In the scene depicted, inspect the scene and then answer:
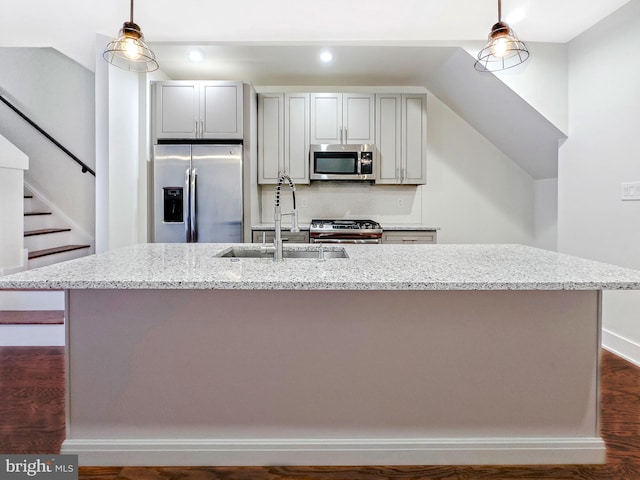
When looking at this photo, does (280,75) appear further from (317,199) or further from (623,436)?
Answer: (623,436)

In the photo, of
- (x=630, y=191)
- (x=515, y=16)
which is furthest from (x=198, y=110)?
(x=630, y=191)

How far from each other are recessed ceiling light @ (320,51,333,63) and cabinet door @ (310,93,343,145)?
47 cm

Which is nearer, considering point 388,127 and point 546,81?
point 546,81

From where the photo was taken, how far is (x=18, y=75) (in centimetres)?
423

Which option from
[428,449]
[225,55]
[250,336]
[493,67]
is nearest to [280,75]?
[225,55]

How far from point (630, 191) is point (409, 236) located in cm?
176

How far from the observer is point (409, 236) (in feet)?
13.2

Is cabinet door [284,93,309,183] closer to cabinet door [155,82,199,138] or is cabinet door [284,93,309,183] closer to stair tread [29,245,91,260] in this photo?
cabinet door [155,82,199,138]

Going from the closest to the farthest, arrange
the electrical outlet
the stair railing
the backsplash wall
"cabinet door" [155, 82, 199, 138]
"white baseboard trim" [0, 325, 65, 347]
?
the electrical outlet
"white baseboard trim" [0, 325, 65, 347]
"cabinet door" [155, 82, 199, 138]
the stair railing
the backsplash wall

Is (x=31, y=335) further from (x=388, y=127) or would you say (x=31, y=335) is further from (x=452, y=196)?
(x=452, y=196)

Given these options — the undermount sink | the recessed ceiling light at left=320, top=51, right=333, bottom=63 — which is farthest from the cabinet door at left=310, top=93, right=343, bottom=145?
the undermount sink

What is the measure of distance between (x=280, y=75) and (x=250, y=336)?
10.6 ft

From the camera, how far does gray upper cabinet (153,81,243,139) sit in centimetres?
385

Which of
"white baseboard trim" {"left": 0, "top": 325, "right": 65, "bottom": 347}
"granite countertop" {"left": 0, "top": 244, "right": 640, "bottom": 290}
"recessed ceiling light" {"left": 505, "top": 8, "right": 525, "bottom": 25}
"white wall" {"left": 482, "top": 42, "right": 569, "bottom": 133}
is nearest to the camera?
"granite countertop" {"left": 0, "top": 244, "right": 640, "bottom": 290}
